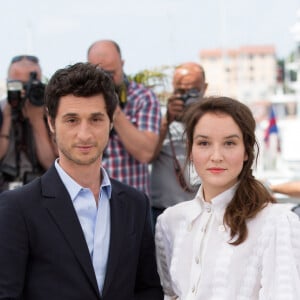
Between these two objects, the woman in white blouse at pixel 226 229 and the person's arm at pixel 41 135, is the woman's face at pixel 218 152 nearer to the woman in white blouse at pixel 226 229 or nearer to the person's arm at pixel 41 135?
the woman in white blouse at pixel 226 229

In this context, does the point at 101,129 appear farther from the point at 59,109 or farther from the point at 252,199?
the point at 252,199

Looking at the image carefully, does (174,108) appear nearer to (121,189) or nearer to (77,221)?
(121,189)

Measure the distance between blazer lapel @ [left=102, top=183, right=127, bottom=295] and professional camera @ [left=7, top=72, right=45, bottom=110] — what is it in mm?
1689

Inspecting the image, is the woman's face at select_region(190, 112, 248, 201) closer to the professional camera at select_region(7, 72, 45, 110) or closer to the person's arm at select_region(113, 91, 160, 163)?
the person's arm at select_region(113, 91, 160, 163)

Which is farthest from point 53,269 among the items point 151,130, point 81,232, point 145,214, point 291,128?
point 291,128

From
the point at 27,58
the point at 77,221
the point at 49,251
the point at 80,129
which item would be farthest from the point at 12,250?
the point at 27,58

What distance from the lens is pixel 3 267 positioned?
2086mm

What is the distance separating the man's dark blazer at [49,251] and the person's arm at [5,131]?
1572mm

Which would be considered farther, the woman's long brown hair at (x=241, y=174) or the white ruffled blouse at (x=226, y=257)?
the woman's long brown hair at (x=241, y=174)

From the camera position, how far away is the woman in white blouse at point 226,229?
219cm

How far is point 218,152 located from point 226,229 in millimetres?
294

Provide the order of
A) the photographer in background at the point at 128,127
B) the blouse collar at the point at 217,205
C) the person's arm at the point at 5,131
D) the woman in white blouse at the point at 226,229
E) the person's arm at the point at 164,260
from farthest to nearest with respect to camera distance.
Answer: the photographer in background at the point at 128,127 < the person's arm at the point at 5,131 < the person's arm at the point at 164,260 < the blouse collar at the point at 217,205 < the woman in white blouse at the point at 226,229

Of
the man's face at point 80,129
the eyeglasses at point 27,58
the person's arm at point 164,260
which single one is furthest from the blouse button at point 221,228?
the eyeglasses at point 27,58

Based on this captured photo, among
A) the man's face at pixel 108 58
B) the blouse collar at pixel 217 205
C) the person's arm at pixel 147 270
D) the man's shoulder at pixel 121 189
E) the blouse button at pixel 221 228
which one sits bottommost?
the person's arm at pixel 147 270
